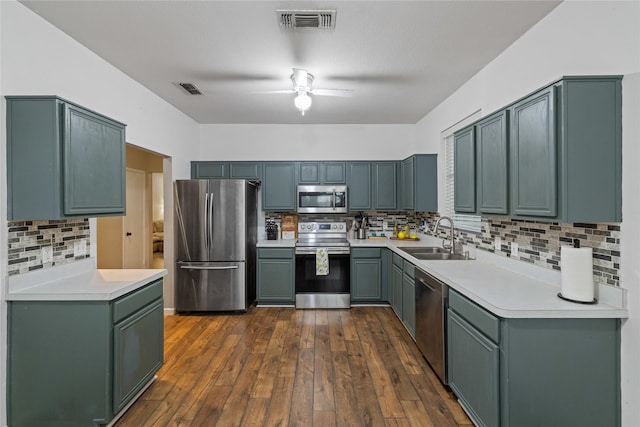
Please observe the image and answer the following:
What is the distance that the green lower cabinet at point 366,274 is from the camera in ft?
14.1

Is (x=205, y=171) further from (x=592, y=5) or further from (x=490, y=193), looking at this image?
(x=592, y=5)

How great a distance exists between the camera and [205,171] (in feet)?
15.4

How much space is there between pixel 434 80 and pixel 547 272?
6.79 ft

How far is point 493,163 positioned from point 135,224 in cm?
556

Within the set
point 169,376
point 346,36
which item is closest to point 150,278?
point 169,376

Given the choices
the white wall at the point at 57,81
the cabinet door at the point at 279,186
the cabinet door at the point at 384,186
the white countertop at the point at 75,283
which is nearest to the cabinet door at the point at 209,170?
the cabinet door at the point at 279,186

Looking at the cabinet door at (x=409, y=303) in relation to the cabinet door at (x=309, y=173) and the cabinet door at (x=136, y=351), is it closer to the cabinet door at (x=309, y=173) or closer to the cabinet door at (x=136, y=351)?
the cabinet door at (x=309, y=173)

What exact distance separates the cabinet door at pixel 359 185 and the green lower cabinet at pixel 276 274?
1204 millimetres

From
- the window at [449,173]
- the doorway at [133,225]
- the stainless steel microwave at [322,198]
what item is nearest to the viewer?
the window at [449,173]

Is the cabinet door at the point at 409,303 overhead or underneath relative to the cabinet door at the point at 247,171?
underneath

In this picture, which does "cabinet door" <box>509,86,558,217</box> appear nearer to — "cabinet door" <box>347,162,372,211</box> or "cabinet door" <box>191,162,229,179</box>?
"cabinet door" <box>347,162,372,211</box>

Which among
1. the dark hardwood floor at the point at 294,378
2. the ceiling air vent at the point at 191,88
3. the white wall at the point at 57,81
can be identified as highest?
the ceiling air vent at the point at 191,88

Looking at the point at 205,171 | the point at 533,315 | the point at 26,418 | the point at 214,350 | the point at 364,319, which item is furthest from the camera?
the point at 205,171

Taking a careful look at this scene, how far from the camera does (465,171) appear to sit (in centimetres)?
264
